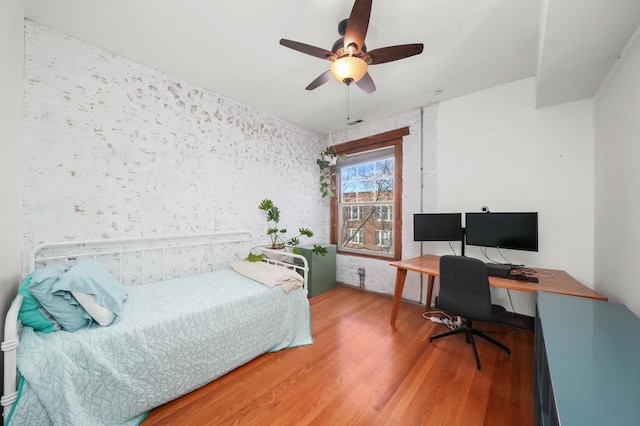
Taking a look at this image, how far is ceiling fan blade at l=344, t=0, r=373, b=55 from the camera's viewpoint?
127 centimetres

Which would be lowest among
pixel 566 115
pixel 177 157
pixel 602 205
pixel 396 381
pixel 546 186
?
pixel 396 381

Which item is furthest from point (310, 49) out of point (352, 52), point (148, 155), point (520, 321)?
point (520, 321)

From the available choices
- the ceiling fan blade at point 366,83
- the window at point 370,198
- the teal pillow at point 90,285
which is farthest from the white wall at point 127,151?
the ceiling fan blade at point 366,83

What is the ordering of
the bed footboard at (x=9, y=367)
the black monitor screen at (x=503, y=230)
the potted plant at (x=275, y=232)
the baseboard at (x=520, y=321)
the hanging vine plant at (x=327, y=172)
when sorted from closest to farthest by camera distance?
1. the bed footboard at (x=9, y=367)
2. the black monitor screen at (x=503, y=230)
3. the baseboard at (x=520, y=321)
4. the potted plant at (x=275, y=232)
5. the hanging vine plant at (x=327, y=172)

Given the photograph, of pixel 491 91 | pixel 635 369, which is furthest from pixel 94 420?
pixel 491 91

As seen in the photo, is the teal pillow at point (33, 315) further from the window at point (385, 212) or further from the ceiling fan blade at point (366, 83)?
the window at point (385, 212)

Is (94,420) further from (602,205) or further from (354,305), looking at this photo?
(602,205)

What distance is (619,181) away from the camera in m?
1.57

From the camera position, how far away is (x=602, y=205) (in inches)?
73.7

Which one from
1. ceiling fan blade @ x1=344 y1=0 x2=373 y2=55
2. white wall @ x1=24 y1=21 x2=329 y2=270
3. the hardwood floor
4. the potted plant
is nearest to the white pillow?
the hardwood floor

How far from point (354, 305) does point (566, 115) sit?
2.98 metres

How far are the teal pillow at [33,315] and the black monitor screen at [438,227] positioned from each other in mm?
3014

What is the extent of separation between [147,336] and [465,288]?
229 cm

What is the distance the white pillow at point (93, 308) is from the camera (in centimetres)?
→ 132
